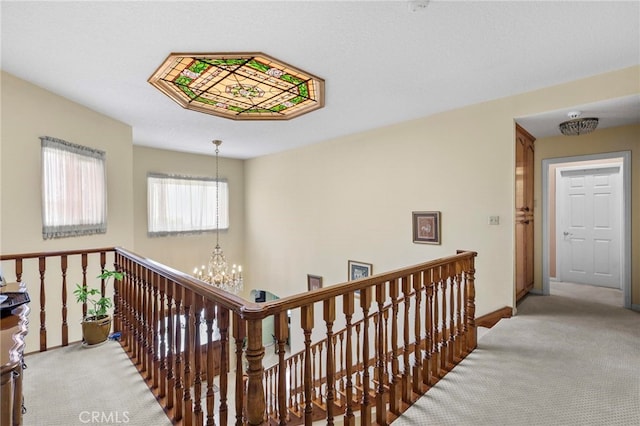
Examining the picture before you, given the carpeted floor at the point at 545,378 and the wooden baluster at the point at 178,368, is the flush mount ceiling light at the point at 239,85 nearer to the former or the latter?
the wooden baluster at the point at 178,368

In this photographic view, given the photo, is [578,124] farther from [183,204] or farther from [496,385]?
[183,204]

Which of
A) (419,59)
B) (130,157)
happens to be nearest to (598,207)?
(419,59)

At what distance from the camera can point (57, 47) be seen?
2.43m

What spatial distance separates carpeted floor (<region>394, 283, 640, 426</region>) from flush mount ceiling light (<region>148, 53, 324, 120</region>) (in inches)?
108

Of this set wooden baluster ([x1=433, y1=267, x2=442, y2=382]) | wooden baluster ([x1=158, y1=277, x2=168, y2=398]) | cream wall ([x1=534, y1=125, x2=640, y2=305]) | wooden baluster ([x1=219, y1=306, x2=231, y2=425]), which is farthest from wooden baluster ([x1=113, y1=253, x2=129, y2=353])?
cream wall ([x1=534, y1=125, x2=640, y2=305])

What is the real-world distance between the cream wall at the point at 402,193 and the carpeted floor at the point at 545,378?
2.33 ft

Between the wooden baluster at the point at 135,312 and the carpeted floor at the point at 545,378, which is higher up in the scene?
the wooden baluster at the point at 135,312

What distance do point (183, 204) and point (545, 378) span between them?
6350 mm

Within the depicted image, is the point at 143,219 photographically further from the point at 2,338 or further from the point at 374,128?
the point at 2,338

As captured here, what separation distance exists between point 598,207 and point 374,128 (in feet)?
12.1

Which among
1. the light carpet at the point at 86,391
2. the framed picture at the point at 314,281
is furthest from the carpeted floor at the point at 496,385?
the framed picture at the point at 314,281

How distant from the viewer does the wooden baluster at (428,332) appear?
2057 mm

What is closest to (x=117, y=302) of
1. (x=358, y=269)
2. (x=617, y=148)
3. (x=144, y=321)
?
(x=144, y=321)

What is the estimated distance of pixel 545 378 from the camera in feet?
6.88
